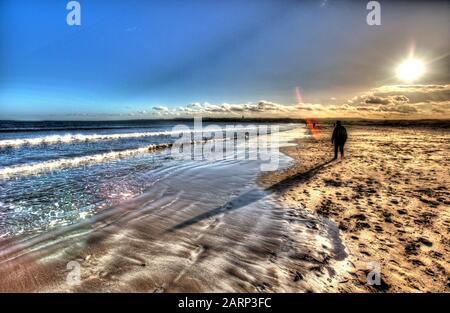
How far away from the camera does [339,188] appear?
29.2 feet

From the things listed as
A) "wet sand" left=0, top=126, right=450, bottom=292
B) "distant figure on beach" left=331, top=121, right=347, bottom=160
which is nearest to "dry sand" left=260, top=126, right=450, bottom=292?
"wet sand" left=0, top=126, right=450, bottom=292

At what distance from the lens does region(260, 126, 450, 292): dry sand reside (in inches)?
151

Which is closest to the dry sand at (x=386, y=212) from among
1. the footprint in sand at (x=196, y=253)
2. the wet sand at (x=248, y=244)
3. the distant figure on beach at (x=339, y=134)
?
the wet sand at (x=248, y=244)

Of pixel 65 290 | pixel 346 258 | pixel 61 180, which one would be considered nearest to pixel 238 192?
pixel 346 258

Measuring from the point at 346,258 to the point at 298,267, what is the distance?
0.93 meters

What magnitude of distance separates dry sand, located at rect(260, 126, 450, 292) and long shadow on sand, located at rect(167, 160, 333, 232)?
0.04 m

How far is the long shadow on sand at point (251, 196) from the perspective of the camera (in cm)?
606

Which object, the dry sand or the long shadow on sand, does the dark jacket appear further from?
the long shadow on sand

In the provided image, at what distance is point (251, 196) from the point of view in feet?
26.5

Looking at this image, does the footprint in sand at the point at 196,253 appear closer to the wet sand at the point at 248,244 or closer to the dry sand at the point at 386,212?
the wet sand at the point at 248,244

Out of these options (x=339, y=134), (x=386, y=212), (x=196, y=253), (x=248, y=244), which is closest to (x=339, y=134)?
(x=339, y=134)

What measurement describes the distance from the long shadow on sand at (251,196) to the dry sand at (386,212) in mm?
41

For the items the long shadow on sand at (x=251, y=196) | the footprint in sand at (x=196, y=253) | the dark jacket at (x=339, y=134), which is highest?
the dark jacket at (x=339, y=134)
